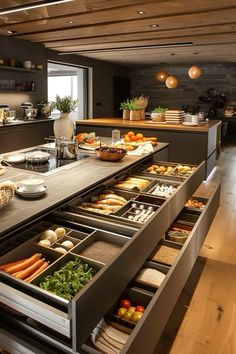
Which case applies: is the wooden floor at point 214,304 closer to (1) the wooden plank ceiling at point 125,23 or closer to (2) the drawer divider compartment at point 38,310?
(2) the drawer divider compartment at point 38,310

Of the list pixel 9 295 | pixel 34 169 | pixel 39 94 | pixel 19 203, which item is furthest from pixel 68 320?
pixel 39 94

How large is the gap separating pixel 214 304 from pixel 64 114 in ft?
6.54

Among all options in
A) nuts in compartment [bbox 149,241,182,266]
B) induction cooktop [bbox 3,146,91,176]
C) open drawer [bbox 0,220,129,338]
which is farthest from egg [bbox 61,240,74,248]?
induction cooktop [bbox 3,146,91,176]

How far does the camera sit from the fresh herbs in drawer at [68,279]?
125cm

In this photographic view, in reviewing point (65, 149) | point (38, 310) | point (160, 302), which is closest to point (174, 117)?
point (65, 149)

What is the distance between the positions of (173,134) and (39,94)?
10.5 feet

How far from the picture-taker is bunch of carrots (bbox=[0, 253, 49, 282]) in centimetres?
134

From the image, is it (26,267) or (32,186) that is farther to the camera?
(32,186)

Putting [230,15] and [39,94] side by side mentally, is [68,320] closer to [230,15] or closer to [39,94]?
[230,15]

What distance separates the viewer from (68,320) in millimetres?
1039

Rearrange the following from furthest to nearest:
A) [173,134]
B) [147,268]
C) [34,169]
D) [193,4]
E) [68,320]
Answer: [173,134] < [193,4] < [34,169] < [147,268] < [68,320]

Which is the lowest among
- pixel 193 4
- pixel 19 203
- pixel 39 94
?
pixel 19 203

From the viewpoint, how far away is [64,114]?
2936 millimetres

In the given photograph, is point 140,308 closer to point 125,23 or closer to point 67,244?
point 67,244
